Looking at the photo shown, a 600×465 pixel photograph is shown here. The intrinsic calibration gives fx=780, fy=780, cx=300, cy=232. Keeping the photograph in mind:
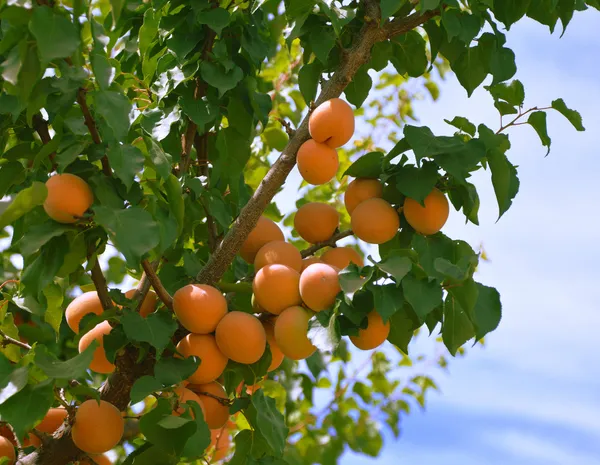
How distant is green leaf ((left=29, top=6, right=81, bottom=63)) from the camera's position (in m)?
1.10

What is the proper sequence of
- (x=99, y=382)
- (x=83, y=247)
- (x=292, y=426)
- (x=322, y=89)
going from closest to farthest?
(x=83, y=247) < (x=322, y=89) < (x=99, y=382) < (x=292, y=426)

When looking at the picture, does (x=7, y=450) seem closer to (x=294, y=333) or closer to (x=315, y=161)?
(x=294, y=333)

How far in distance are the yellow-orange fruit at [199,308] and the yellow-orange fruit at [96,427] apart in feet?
0.70

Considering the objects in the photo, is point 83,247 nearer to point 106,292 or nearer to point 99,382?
point 106,292

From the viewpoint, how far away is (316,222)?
5.29 ft

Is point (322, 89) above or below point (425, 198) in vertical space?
above

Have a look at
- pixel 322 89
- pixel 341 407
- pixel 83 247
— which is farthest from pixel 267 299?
pixel 341 407

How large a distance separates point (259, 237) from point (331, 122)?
32 centimetres

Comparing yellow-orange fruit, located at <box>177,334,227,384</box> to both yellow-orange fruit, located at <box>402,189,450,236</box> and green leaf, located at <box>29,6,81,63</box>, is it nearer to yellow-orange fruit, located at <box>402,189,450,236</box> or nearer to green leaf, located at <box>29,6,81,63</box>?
yellow-orange fruit, located at <box>402,189,450,236</box>

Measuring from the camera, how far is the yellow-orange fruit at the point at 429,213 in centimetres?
146

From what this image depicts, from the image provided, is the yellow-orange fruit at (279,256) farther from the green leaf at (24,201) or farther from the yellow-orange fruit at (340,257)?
the green leaf at (24,201)

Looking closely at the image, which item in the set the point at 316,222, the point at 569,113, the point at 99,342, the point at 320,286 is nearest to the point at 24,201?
the point at 99,342

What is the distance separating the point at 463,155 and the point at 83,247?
69cm

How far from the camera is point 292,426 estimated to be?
254 centimetres
